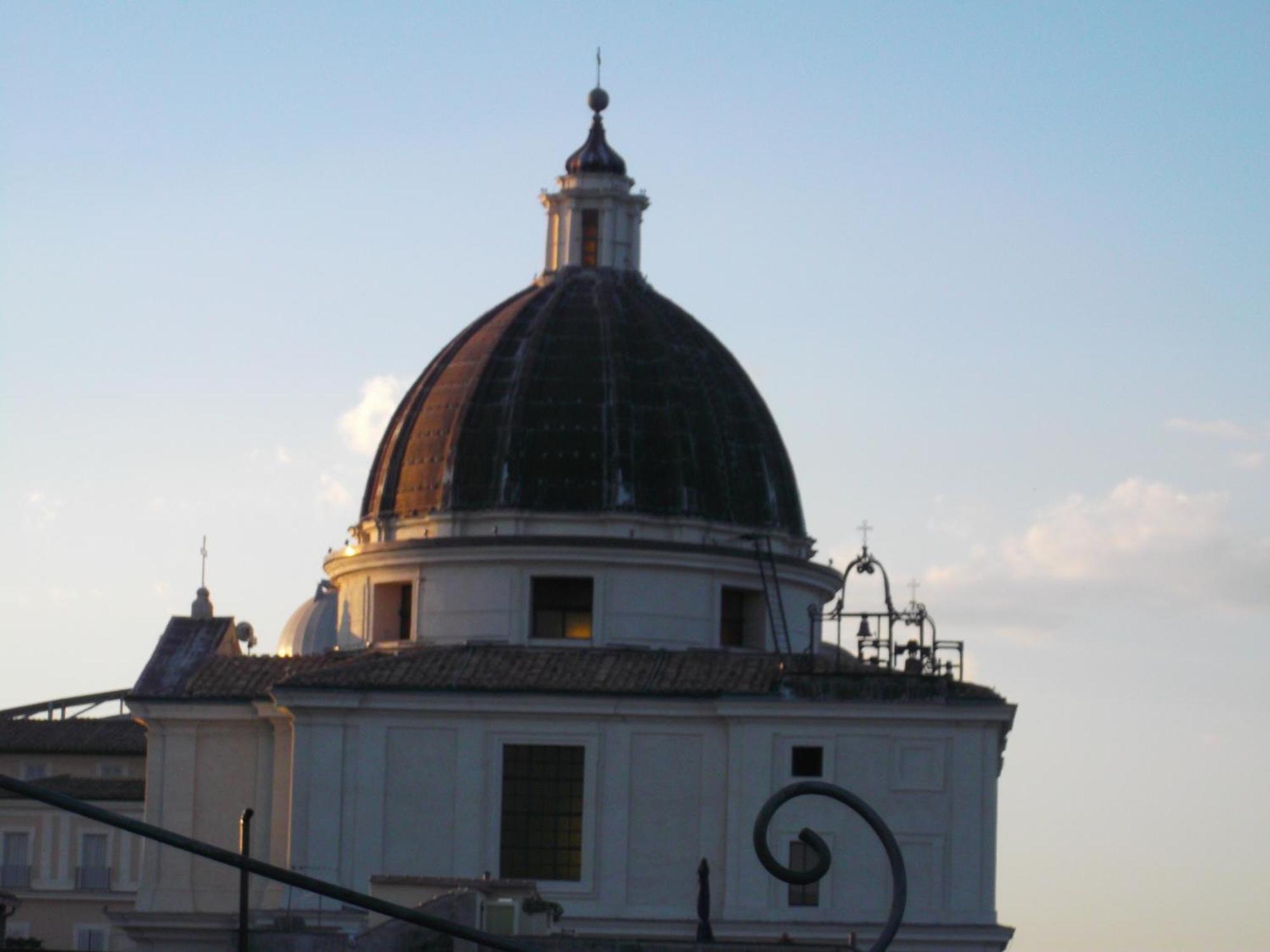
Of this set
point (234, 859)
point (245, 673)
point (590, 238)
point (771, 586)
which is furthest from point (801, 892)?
point (234, 859)

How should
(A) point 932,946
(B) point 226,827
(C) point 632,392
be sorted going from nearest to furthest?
1. (A) point 932,946
2. (B) point 226,827
3. (C) point 632,392

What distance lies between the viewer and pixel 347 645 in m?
62.5

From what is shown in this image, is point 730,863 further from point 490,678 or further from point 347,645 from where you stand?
point 347,645

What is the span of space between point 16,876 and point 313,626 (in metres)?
11.5

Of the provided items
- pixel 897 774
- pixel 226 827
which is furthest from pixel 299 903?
pixel 897 774

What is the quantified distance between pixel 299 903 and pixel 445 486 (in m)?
11.0

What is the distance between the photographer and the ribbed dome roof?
61.6 metres

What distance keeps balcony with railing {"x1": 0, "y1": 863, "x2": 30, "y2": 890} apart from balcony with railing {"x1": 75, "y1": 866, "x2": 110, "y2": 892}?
1.41m

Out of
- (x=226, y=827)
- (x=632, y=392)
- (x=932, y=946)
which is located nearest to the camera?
(x=932, y=946)

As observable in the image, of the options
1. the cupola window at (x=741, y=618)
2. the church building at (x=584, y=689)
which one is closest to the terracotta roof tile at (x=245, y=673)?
the church building at (x=584, y=689)

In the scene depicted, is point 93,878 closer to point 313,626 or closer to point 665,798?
point 313,626

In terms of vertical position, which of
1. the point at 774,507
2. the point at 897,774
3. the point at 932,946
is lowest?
the point at 932,946

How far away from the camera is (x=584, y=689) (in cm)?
5584

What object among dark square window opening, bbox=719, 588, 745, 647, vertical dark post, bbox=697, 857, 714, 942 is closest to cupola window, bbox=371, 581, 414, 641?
dark square window opening, bbox=719, 588, 745, 647
